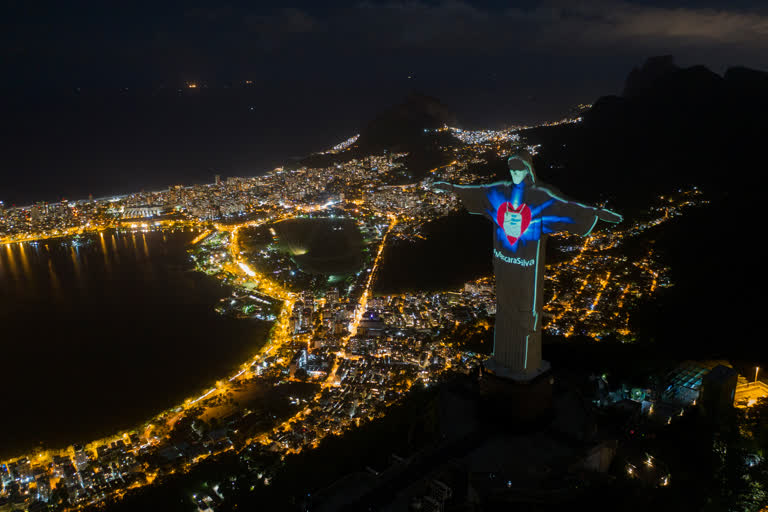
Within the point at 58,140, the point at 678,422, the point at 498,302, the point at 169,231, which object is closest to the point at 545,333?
the point at 678,422

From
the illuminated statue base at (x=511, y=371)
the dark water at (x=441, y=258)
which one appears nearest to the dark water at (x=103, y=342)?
the dark water at (x=441, y=258)

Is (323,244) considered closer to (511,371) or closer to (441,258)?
(441,258)

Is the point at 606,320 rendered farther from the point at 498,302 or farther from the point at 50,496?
the point at 50,496

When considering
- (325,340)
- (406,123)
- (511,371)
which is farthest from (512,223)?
(406,123)

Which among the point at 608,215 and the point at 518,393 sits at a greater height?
the point at 608,215

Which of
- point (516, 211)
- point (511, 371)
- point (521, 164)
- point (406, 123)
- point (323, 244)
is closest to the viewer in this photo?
point (521, 164)

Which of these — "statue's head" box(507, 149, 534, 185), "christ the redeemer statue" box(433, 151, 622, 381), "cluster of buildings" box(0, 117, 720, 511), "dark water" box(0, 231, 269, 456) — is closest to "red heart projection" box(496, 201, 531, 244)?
"christ the redeemer statue" box(433, 151, 622, 381)
